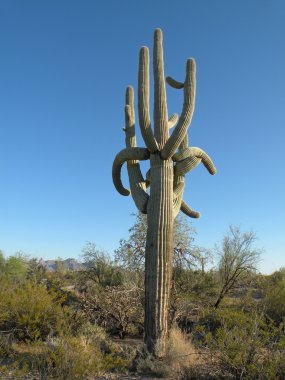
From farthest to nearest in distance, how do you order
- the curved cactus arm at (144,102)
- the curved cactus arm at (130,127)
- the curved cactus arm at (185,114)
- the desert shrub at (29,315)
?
1. the curved cactus arm at (130,127)
2. the curved cactus arm at (144,102)
3. the curved cactus arm at (185,114)
4. the desert shrub at (29,315)

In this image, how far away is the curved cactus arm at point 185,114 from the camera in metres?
7.26

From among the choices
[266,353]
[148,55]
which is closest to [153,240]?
[266,353]

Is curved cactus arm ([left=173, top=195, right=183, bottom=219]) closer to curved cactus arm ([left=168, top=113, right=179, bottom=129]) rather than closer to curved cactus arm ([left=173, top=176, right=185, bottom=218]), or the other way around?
curved cactus arm ([left=173, top=176, right=185, bottom=218])

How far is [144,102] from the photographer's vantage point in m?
7.57

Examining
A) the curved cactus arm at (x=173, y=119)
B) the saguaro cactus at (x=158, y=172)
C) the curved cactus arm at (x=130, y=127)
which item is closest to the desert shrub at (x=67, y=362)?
the saguaro cactus at (x=158, y=172)

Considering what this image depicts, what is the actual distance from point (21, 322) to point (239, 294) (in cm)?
1161

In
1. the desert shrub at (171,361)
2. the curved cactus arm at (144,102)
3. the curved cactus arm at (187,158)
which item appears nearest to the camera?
the desert shrub at (171,361)

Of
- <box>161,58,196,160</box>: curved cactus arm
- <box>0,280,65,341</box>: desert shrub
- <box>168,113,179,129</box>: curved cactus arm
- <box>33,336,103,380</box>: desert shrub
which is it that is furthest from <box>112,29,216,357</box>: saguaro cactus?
<box>0,280,65,341</box>: desert shrub

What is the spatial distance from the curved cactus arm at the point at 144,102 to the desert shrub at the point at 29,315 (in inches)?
140

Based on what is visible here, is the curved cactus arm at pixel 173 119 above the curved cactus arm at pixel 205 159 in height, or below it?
above

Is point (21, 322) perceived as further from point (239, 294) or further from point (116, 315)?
point (239, 294)

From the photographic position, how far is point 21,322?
702 centimetres

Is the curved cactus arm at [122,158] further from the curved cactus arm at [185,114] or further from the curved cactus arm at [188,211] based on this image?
the curved cactus arm at [188,211]

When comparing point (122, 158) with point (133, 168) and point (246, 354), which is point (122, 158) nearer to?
point (133, 168)
